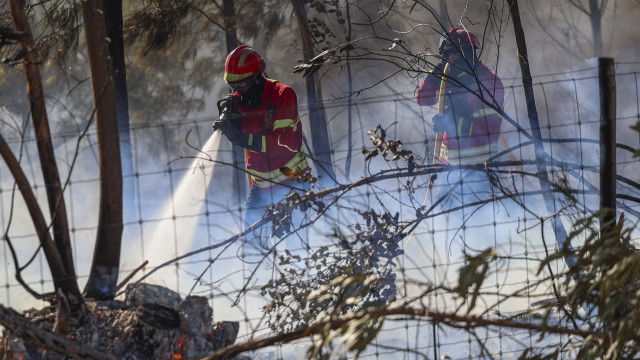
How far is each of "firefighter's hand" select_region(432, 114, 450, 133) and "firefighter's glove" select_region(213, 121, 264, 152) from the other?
1.52 meters

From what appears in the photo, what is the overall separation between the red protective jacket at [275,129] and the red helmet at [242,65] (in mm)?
193

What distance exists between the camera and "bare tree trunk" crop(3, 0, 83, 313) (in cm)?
295

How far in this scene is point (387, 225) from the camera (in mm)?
3729

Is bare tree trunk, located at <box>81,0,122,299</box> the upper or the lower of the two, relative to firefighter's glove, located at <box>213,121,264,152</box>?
lower

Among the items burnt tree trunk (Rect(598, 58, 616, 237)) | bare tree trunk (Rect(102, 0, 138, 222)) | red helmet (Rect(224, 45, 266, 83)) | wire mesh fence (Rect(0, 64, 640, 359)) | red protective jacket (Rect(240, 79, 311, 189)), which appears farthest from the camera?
bare tree trunk (Rect(102, 0, 138, 222))

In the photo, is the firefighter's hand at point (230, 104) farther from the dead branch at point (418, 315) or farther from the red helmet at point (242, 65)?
the dead branch at point (418, 315)

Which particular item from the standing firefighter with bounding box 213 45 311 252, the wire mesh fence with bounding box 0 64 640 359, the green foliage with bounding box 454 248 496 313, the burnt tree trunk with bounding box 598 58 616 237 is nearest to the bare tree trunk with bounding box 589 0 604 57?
the wire mesh fence with bounding box 0 64 640 359

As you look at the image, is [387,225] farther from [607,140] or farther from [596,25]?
[596,25]

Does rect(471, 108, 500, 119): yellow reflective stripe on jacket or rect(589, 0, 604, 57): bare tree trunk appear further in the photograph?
rect(589, 0, 604, 57): bare tree trunk

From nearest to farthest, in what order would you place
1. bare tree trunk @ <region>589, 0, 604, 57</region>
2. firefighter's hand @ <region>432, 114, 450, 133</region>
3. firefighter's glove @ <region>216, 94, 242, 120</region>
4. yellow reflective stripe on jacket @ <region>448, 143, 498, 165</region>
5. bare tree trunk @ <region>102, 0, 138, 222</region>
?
1. firefighter's glove @ <region>216, 94, 242, 120</region>
2. yellow reflective stripe on jacket @ <region>448, 143, 498, 165</region>
3. firefighter's hand @ <region>432, 114, 450, 133</region>
4. bare tree trunk @ <region>102, 0, 138, 222</region>
5. bare tree trunk @ <region>589, 0, 604, 57</region>

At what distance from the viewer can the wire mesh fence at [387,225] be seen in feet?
11.2

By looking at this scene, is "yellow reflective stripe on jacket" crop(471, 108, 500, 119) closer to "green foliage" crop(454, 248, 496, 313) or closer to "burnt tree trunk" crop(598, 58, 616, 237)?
"burnt tree trunk" crop(598, 58, 616, 237)

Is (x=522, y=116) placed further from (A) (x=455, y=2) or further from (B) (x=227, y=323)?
(B) (x=227, y=323)

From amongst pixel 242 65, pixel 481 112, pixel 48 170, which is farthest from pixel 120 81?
pixel 48 170
